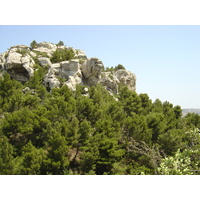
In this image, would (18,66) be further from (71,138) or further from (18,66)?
(71,138)

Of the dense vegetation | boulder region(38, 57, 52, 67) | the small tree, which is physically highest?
the small tree

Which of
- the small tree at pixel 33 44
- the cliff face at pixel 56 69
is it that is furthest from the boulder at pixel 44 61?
the small tree at pixel 33 44

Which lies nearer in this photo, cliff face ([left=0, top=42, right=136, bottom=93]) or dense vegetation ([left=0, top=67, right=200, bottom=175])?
dense vegetation ([left=0, top=67, right=200, bottom=175])

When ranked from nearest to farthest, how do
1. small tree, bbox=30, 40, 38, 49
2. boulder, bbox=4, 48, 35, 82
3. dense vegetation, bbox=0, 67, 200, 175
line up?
1. dense vegetation, bbox=0, 67, 200, 175
2. boulder, bbox=4, 48, 35, 82
3. small tree, bbox=30, 40, 38, 49

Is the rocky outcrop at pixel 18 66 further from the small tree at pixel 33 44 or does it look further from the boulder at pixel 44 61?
the small tree at pixel 33 44

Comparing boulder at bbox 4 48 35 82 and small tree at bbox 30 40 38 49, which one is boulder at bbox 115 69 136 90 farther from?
small tree at bbox 30 40 38 49

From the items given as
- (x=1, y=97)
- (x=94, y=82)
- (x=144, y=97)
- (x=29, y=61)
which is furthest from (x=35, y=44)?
(x=144, y=97)

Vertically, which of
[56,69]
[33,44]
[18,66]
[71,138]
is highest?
[33,44]

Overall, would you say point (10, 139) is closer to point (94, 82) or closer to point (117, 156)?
point (117, 156)

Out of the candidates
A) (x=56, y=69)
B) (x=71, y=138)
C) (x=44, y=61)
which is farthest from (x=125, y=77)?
(x=71, y=138)


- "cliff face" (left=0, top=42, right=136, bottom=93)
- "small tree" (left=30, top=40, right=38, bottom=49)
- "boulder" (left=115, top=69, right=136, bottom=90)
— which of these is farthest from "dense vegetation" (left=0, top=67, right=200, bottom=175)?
"small tree" (left=30, top=40, right=38, bottom=49)

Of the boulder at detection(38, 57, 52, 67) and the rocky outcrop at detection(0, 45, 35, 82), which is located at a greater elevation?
the boulder at detection(38, 57, 52, 67)

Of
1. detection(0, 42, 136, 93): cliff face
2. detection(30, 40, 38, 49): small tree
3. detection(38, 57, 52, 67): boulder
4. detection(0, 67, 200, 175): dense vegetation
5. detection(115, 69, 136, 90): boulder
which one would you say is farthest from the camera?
detection(30, 40, 38, 49): small tree

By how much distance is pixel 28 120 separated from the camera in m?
17.1
